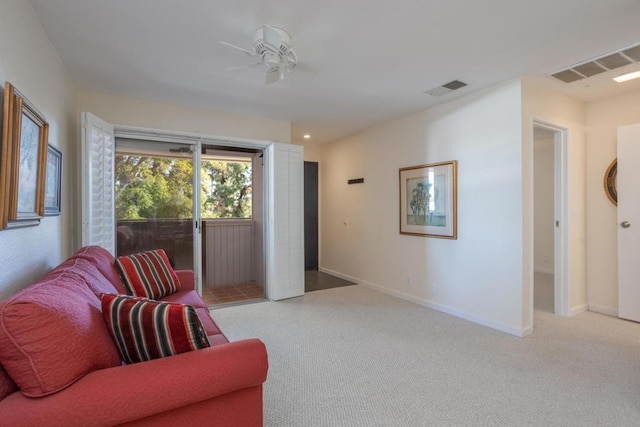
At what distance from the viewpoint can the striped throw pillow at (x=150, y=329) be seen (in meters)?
1.21

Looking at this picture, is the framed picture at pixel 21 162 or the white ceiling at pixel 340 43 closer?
the framed picture at pixel 21 162

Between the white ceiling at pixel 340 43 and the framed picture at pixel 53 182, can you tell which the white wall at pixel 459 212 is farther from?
the framed picture at pixel 53 182

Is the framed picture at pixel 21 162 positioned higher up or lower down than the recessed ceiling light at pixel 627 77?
lower down

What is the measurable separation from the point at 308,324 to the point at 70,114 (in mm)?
3098

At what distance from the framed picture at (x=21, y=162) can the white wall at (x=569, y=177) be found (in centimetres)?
365

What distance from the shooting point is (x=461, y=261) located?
11.5ft

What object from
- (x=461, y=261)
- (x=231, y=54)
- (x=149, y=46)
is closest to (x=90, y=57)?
(x=149, y=46)

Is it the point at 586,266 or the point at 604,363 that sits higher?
the point at 586,266

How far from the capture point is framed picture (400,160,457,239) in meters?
3.60

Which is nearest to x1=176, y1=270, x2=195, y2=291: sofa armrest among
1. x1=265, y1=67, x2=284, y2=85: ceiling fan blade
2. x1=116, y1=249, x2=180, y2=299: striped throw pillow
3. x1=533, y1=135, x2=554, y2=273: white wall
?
x1=116, y1=249, x2=180, y2=299: striped throw pillow

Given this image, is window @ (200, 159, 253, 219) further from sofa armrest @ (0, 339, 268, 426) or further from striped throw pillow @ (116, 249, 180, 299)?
sofa armrest @ (0, 339, 268, 426)

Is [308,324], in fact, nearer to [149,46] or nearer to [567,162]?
[149,46]

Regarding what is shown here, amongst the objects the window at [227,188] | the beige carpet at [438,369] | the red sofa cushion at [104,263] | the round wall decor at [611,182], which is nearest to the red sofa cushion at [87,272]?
the red sofa cushion at [104,263]

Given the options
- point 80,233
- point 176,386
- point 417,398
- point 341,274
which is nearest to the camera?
point 176,386
